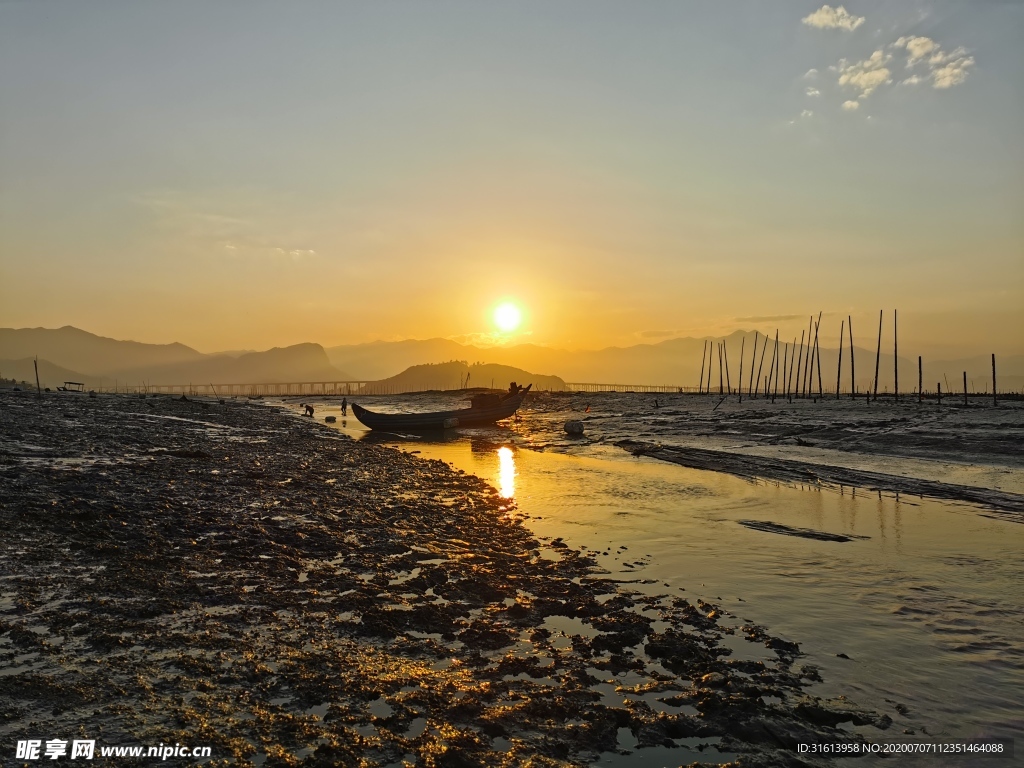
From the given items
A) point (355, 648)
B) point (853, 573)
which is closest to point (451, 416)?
point (853, 573)

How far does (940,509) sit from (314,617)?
16311 mm

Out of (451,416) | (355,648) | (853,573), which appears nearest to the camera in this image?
(355,648)

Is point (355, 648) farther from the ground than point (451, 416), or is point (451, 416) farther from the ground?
point (451, 416)

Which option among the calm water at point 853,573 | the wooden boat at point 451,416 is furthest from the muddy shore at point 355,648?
the wooden boat at point 451,416

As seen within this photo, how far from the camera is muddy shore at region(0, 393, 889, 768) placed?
507 centimetres

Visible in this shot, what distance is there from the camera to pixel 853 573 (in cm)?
1062

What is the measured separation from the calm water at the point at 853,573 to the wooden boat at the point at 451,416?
25782 millimetres

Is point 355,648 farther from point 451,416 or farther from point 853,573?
point 451,416

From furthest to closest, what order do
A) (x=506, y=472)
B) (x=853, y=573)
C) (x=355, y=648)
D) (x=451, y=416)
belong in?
(x=451, y=416), (x=506, y=472), (x=853, y=573), (x=355, y=648)

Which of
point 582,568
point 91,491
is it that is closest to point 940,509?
point 582,568

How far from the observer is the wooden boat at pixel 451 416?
152 ft

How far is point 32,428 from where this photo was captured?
24047 mm

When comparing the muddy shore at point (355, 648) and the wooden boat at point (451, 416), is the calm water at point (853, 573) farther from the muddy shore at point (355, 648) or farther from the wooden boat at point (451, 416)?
the wooden boat at point (451, 416)

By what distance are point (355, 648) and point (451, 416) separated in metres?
42.3
